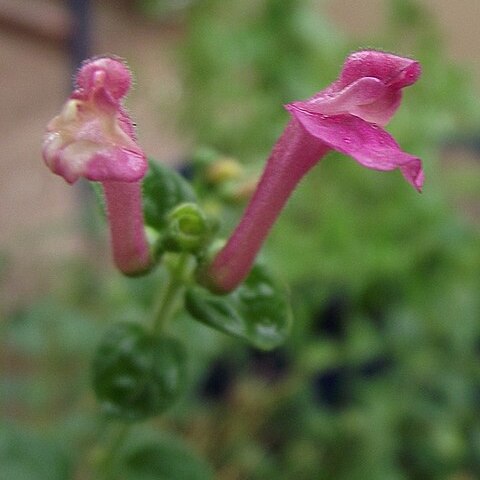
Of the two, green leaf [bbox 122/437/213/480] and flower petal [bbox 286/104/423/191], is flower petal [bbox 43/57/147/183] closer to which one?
flower petal [bbox 286/104/423/191]

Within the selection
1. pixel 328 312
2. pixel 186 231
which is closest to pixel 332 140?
pixel 186 231

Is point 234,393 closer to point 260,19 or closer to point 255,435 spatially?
point 255,435

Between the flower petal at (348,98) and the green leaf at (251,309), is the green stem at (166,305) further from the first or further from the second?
the flower petal at (348,98)

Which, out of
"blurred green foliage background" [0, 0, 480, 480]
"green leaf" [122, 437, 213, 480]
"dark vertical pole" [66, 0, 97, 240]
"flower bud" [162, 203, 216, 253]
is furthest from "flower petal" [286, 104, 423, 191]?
"dark vertical pole" [66, 0, 97, 240]

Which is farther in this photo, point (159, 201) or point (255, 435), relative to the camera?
point (255, 435)

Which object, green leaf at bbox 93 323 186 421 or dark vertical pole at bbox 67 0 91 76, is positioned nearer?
green leaf at bbox 93 323 186 421

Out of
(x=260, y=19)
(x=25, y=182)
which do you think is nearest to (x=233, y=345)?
(x=260, y=19)

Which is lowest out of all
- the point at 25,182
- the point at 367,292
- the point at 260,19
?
the point at 25,182
